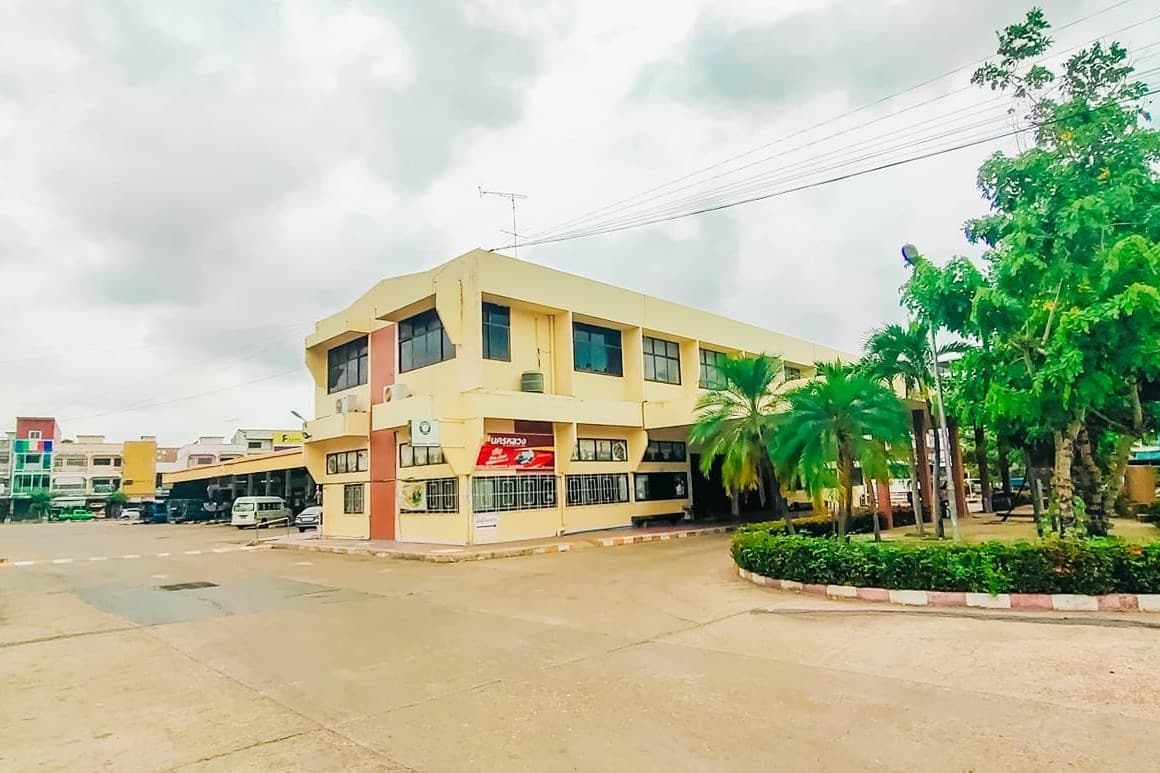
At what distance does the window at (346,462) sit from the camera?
2655 centimetres

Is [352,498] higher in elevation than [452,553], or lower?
higher

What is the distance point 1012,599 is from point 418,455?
1778 centimetres

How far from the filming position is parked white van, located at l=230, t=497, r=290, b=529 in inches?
1497

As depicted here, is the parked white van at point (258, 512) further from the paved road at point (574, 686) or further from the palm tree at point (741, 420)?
the paved road at point (574, 686)

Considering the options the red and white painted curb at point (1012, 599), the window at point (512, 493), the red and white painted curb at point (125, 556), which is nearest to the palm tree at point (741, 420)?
the window at point (512, 493)

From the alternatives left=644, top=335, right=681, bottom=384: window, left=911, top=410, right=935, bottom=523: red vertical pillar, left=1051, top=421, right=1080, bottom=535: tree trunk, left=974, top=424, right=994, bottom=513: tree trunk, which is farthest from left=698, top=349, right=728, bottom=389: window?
left=1051, top=421, right=1080, bottom=535: tree trunk

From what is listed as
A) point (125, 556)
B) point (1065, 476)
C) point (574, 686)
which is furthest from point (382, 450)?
point (1065, 476)

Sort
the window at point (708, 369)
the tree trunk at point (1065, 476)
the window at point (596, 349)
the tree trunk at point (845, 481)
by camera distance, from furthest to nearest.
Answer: the window at point (708, 369) < the window at point (596, 349) < the tree trunk at point (845, 481) < the tree trunk at point (1065, 476)

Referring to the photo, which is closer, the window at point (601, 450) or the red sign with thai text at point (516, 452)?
the red sign with thai text at point (516, 452)

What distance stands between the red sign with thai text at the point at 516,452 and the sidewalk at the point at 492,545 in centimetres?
228

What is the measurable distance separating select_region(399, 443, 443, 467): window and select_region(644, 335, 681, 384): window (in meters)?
8.34

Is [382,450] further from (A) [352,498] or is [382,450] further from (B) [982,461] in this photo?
(B) [982,461]

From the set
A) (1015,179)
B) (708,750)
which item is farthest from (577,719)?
(1015,179)

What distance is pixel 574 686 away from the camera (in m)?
6.57
